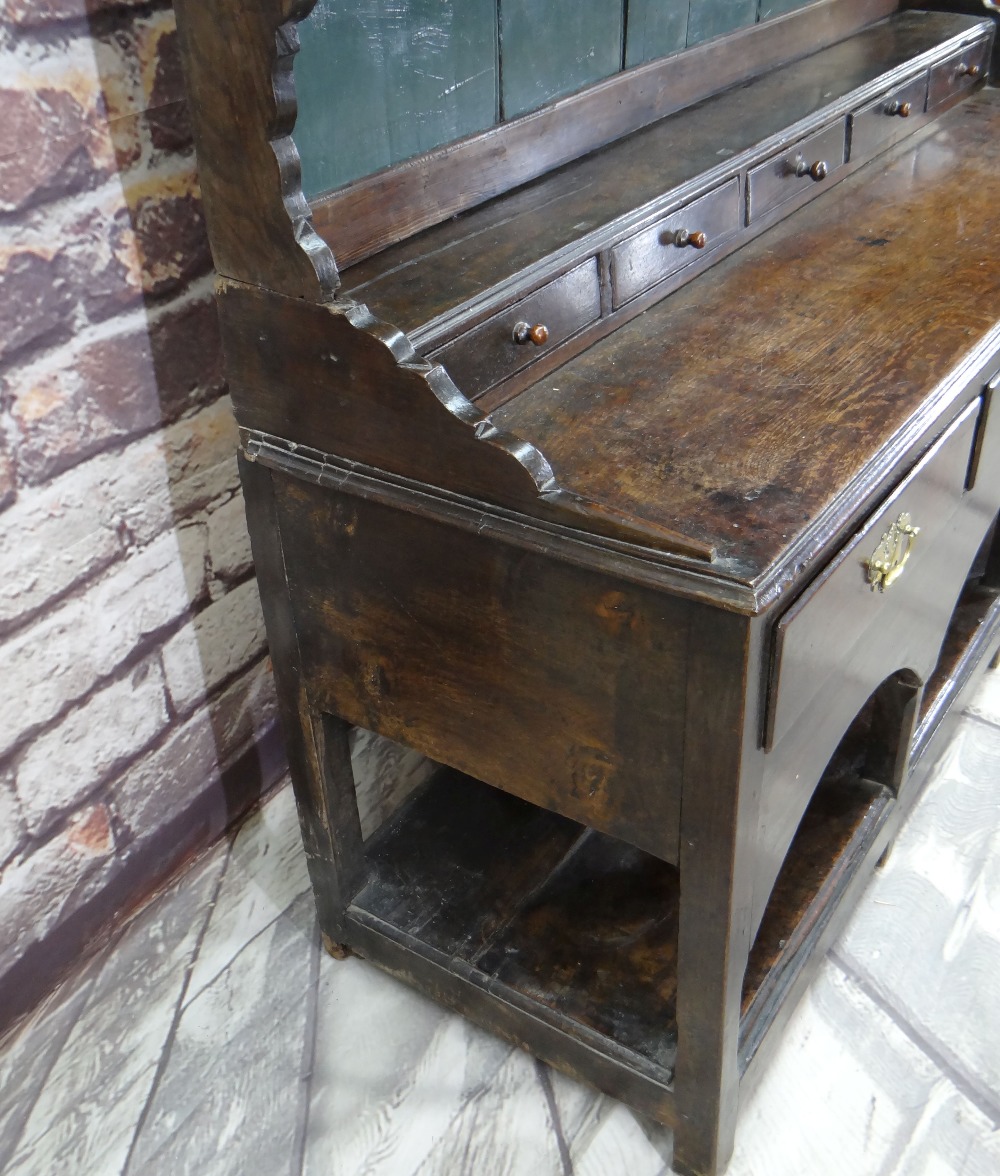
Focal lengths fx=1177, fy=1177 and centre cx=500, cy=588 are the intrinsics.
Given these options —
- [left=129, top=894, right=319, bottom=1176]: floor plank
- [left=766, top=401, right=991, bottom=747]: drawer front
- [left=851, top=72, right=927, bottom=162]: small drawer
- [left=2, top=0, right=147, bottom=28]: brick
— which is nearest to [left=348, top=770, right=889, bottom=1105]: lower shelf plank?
[left=129, top=894, right=319, bottom=1176]: floor plank

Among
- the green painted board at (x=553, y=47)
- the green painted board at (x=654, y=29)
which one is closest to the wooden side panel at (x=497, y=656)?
the green painted board at (x=553, y=47)

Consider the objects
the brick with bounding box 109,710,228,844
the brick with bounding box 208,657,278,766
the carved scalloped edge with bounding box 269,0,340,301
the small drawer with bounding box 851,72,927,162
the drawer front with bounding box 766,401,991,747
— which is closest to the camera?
the carved scalloped edge with bounding box 269,0,340,301

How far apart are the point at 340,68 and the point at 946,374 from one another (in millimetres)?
725

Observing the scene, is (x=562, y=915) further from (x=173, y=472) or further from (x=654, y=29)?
(x=654, y=29)

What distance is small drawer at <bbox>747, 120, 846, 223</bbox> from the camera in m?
1.61

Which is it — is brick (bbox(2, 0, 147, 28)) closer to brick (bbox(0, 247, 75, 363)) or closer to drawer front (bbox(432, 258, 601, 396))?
brick (bbox(0, 247, 75, 363))

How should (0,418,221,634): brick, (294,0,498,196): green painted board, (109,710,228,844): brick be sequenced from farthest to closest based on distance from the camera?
(109,710,228,844): brick
(0,418,221,634): brick
(294,0,498,196): green painted board

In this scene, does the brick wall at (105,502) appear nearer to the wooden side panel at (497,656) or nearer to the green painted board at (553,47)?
the wooden side panel at (497,656)

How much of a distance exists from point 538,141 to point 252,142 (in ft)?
1.73

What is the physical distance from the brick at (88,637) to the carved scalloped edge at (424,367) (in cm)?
55

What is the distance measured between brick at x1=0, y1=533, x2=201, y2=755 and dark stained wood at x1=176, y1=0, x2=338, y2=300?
0.48 m

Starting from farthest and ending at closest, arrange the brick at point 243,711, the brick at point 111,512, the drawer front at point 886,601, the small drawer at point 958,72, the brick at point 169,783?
the small drawer at point 958,72 < the brick at point 243,711 < the brick at point 169,783 < the brick at point 111,512 < the drawer front at point 886,601

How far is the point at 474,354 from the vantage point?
120 cm

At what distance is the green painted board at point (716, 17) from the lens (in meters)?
1.77
